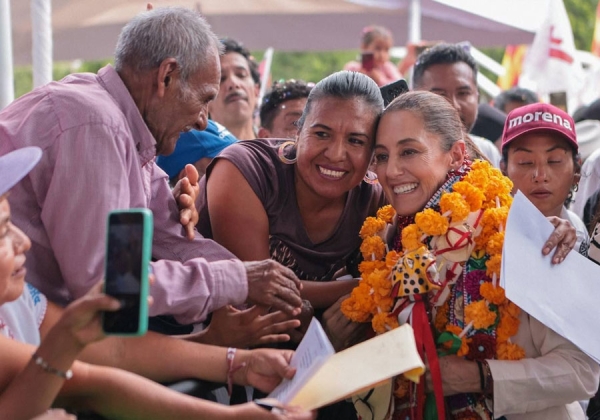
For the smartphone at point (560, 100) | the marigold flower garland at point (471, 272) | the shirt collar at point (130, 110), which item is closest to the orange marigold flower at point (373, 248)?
the marigold flower garland at point (471, 272)

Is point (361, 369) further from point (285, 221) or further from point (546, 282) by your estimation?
point (285, 221)

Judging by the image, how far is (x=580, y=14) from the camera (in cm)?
2750

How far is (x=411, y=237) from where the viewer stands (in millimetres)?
3115

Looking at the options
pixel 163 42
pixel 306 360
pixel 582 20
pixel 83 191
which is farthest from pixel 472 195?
pixel 582 20

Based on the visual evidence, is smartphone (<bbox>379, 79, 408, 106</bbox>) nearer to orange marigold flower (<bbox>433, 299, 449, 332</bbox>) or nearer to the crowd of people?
the crowd of people

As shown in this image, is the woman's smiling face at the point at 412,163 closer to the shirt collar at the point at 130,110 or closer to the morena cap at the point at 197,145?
the shirt collar at the point at 130,110

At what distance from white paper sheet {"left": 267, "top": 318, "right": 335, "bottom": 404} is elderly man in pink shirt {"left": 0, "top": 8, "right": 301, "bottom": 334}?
1.22 ft

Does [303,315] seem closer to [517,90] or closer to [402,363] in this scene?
[402,363]

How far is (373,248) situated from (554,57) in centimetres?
573

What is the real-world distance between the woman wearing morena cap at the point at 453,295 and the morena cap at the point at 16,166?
4.56ft

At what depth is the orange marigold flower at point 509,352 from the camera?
9.66 feet

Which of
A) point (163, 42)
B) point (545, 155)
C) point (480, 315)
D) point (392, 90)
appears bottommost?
point (480, 315)

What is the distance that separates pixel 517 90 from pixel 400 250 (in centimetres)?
500

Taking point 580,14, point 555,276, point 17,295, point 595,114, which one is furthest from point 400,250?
point 580,14
